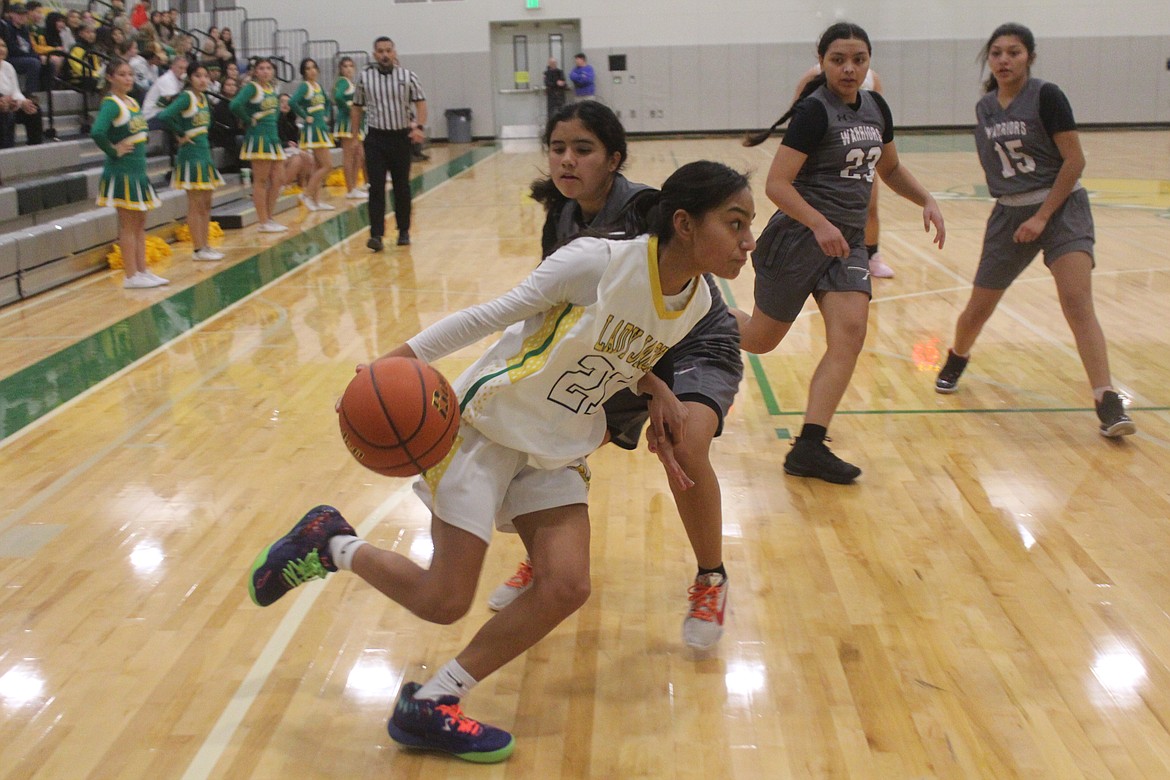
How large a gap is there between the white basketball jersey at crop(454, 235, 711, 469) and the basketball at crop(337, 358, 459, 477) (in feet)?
0.51

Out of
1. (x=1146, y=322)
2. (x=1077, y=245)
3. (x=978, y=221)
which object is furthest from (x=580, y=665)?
(x=978, y=221)

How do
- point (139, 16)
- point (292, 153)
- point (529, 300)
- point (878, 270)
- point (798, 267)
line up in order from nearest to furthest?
point (529, 300) → point (798, 267) → point (878, 270) → point (292, 153) → point (139, 16)

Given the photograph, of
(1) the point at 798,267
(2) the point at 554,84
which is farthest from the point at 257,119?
(2) the point at 554,84

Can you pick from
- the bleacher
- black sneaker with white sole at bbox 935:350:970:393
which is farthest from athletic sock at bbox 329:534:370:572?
the bleacher

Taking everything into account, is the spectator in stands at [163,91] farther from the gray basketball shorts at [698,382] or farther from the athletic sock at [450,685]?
the athletic sock at [450,685]

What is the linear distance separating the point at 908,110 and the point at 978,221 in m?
12.7

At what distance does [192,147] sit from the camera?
9.03m

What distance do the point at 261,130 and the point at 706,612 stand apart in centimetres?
879

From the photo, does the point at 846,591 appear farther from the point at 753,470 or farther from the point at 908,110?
the point at 908,110

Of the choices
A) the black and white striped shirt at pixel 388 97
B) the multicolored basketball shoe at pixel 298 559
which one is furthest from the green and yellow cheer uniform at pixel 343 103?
the multicolored basketball shoe at pixel 298 559

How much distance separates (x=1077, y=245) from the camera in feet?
14.8

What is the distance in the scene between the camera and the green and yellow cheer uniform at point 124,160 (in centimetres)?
779

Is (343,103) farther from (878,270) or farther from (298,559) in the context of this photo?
(298,559)

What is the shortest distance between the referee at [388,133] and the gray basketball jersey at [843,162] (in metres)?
6.15
